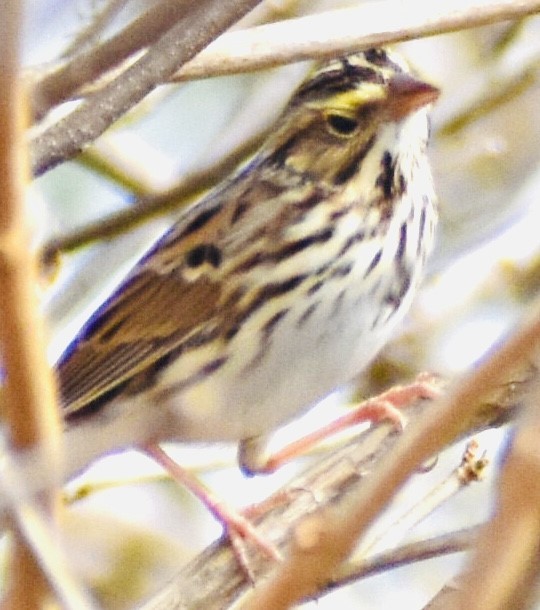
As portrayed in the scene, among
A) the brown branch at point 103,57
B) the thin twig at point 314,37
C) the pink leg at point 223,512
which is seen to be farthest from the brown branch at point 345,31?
the pink leg at point 223,512

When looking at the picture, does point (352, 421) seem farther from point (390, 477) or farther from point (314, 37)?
point (390, 477)

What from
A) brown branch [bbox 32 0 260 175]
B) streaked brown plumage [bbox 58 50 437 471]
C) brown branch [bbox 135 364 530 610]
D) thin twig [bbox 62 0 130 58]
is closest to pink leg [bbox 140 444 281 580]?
brown branch [bbox 135 364 530 610]

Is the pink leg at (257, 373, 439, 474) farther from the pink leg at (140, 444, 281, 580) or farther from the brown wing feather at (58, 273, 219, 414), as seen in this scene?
the brown wing feather at (58, 273, 219, 414)

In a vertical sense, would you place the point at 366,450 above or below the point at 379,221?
below

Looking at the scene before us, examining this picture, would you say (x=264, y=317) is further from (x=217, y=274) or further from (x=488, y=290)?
(x=488, y=290)

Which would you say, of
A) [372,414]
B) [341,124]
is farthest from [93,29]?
[372,414]

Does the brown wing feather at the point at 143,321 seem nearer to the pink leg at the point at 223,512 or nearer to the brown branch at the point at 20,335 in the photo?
the pink leg at the point at 223,512

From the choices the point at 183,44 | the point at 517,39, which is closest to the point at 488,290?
the point at 517,39
